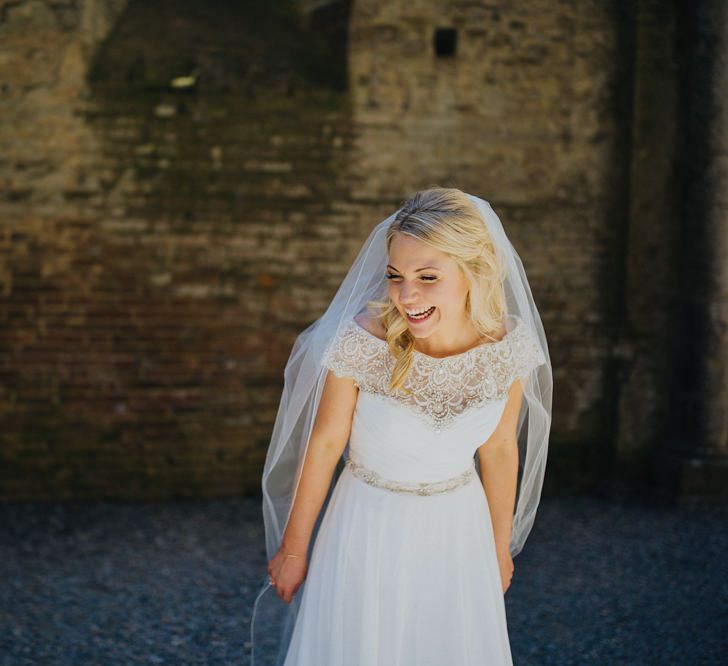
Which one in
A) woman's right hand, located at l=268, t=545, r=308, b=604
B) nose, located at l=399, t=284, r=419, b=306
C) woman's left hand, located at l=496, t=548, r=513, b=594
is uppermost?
nose, located at l=399, t=284, r=419, b=306

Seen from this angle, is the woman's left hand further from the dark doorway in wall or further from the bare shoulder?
the dark doorway in wall

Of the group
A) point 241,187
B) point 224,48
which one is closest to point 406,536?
point 241,187

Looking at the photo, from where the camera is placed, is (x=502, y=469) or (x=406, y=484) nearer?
(x=406, y=484)

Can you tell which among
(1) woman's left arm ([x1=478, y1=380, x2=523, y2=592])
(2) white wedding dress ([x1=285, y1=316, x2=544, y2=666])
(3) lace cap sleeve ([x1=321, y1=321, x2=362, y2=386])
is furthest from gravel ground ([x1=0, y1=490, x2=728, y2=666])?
(3) lace cap sleeve ([x1=321, y1=321, x2=362, y2=386])

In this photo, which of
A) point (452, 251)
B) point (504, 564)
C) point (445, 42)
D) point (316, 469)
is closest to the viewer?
point (452, 251)

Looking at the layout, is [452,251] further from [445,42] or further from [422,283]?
[445,42]

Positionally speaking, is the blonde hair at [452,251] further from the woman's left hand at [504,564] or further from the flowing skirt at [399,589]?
the woman's left hand at [504,564]

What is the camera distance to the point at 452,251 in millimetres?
2240

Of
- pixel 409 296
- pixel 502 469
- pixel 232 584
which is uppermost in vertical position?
pixel 409 296

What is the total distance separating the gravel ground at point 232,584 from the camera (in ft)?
12.0

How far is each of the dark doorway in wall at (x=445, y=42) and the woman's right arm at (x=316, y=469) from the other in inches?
165

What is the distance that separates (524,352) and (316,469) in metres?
0.73

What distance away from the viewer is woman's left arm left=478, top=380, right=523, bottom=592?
98.4 inches

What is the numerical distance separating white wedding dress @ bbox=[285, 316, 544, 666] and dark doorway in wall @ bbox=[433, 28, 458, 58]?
4.06 metres
